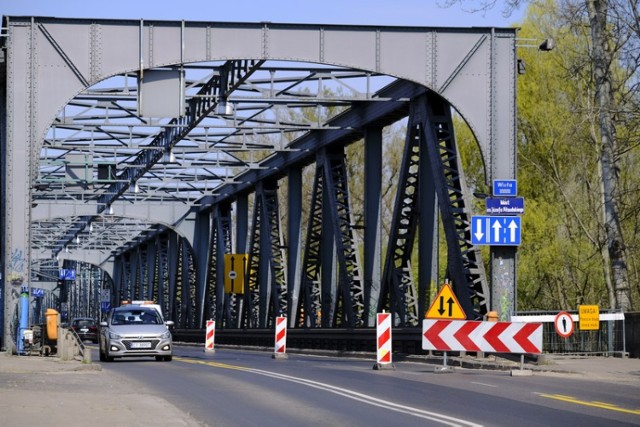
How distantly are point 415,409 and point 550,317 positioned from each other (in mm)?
15833

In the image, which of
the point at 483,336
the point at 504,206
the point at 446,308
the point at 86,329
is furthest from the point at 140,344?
the point at 86,329

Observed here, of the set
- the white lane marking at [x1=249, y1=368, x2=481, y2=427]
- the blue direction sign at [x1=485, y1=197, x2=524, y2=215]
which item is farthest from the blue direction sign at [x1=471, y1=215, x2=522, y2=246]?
the white lane marking at [x1=249, y1=368, x2=481, y2=427]

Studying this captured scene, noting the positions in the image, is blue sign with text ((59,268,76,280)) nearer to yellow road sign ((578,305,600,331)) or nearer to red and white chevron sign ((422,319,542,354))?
yellow road sign ((578,305,600,331))

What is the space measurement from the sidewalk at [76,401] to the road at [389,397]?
1.47 feet

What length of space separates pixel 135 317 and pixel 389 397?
55.1 ft

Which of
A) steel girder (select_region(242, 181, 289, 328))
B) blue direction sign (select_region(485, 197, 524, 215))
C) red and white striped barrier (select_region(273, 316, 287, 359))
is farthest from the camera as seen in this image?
steel girder (select_region(242, 181, 289, 328))

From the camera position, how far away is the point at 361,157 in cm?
6250

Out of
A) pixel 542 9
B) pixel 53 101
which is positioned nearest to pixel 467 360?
pixel 53 101

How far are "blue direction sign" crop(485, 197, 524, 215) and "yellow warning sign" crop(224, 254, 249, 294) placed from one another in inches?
1069

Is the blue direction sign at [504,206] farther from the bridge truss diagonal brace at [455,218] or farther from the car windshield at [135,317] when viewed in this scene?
the car windshield at [135,317]

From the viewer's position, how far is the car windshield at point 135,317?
33.2 meters

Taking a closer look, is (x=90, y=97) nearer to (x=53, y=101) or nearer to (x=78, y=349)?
(x=53, y=101)

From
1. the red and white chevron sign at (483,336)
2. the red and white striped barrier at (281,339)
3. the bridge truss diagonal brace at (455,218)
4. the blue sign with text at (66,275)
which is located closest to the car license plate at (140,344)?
the red and white striped barrier at (281,339)

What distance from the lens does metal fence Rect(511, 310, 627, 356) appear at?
31453 mm
